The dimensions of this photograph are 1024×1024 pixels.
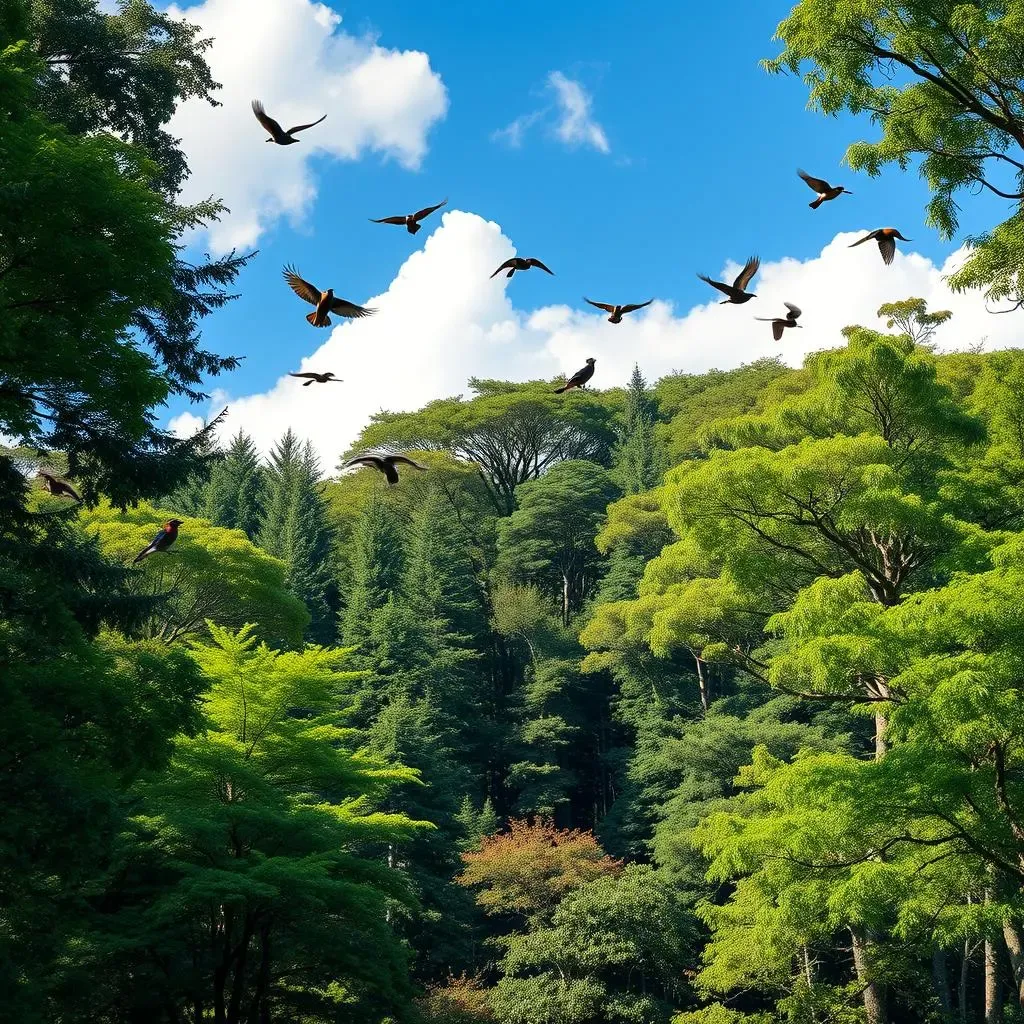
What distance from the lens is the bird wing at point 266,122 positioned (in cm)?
550

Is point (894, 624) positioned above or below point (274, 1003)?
above

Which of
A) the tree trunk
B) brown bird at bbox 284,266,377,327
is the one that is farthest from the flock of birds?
the tree trunk

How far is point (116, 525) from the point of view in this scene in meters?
22.2

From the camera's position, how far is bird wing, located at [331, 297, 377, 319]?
6.03 meters

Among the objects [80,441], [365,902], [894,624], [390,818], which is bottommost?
[365,902]

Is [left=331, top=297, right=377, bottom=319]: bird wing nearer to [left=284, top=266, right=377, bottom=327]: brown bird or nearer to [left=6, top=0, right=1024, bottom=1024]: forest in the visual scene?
[left=284, top=266, right=377, bottom=327]: brown bird

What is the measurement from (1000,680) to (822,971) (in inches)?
696

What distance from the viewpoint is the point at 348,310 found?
6.09m

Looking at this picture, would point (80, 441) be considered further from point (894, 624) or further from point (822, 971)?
point (822, 971)

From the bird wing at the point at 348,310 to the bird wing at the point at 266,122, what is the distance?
93 centimetres

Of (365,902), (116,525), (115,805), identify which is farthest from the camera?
(116,525)

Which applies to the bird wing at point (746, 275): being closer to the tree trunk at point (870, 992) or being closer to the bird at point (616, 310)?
the bird at point (616, 310)

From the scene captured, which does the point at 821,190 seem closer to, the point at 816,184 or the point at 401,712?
the point at 816,184

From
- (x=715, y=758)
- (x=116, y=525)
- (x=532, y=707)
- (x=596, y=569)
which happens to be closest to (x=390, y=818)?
(x=116, y=525)
